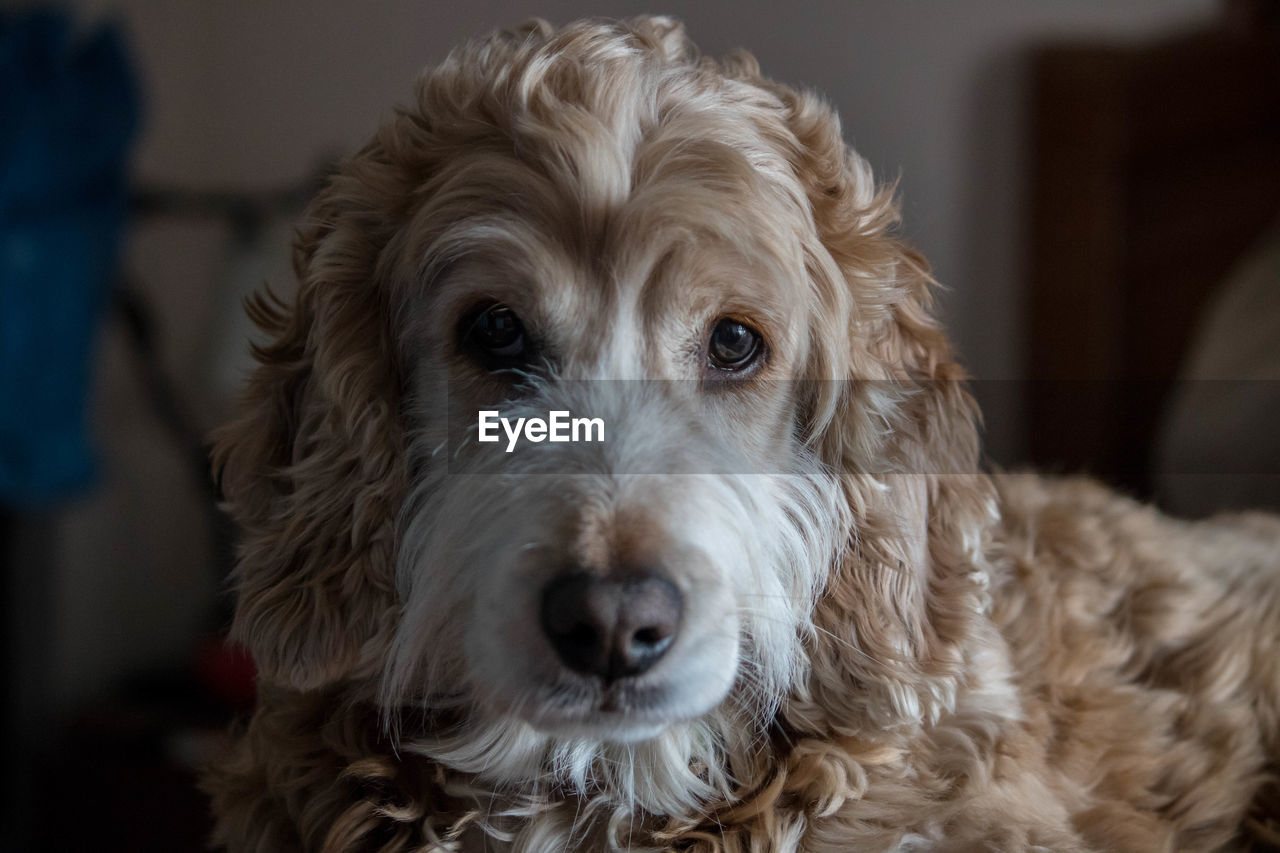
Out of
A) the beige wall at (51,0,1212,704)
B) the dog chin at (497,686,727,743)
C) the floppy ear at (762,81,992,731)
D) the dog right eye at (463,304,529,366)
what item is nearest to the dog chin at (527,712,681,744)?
the dog chin at (497,686,727,743)

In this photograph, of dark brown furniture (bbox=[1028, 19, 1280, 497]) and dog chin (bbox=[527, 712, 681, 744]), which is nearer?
dog chin (bbox=[527, 712, 681, 744])

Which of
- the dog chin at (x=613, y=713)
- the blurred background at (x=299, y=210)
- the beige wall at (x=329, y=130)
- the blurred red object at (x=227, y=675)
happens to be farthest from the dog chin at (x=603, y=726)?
the blurred red object at (x=227, y=675)

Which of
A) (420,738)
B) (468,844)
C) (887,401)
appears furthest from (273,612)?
(887,401)

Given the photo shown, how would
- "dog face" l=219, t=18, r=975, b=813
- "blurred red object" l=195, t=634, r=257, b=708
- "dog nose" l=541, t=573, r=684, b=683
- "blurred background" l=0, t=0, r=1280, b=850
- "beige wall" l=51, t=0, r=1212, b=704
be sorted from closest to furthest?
"dog nose" l=541, t=573, r=684, b=683 → "dog face" l=219, t=18, r=975, b=813 → "blurred background" l=0, t=0, r=1280, b=850 → "blurred red object" l=195, t=634, r=257, b=708 → "beige wall" l=51, t=0, r=1212, b=704

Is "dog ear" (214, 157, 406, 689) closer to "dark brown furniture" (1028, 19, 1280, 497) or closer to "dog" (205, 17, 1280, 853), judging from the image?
"dog" (205, 17, 1280, 853)

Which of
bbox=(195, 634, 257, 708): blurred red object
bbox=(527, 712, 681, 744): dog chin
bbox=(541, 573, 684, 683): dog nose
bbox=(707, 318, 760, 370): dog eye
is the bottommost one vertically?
bbox=(195, 634, 257, 708): blurred red object

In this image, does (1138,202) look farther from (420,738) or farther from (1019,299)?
(420,738)

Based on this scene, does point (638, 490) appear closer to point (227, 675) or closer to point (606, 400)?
point (606, 400)
